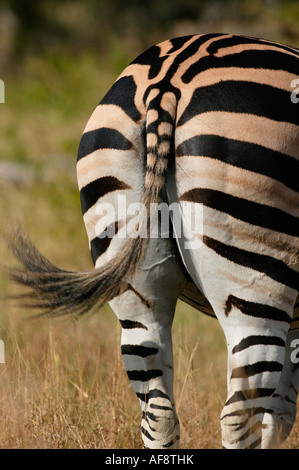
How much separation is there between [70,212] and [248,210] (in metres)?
5.85

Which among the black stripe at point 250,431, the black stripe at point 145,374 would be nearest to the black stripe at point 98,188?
the black stripe at point 145,374

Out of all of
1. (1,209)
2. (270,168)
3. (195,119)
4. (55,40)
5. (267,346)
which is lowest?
(267,346)

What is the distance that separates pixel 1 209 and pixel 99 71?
5281 millimetres

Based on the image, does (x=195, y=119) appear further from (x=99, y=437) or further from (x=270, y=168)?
(x=99, y=437)

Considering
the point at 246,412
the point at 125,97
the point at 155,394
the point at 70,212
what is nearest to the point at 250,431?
the point at 246,412

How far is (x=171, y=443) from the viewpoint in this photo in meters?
2.53

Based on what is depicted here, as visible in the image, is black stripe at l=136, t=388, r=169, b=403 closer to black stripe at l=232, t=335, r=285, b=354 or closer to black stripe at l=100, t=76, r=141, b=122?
black stripe at l=232, t=335, r=285, b=354

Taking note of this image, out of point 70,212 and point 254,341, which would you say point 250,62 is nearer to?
point 254,341

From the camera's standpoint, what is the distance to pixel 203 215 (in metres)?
2.23

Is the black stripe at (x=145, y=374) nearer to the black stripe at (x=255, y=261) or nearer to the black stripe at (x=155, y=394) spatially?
the black stripe at (x=155, y=394)

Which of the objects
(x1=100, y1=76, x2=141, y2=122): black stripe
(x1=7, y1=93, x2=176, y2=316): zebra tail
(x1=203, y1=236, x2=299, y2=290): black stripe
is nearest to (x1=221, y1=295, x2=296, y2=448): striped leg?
(x1=203, y1=236, x2=299, y2=290): black stripe

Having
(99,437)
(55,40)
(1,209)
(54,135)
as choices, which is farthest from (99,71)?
(99,437)

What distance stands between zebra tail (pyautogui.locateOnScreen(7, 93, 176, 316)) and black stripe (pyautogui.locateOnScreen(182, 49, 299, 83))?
17 cm

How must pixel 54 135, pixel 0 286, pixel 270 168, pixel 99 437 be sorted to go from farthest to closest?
pixel 54 135 → pixel 0 286 → pixel 99 437 → pixel 270 168
